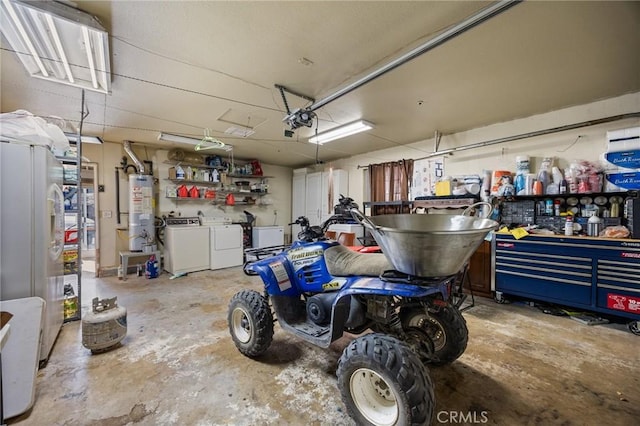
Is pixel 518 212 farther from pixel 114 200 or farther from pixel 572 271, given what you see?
pixel 114 200

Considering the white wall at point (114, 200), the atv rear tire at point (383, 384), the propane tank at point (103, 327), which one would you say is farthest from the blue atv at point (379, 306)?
the white wall at point (114, 200)

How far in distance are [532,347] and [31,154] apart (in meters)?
4.53

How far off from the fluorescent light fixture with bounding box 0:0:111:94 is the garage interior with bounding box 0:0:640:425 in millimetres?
21

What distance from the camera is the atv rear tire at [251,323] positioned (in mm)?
2025

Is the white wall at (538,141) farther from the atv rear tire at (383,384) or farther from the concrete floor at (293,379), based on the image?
the atv rear tire at (383,384)

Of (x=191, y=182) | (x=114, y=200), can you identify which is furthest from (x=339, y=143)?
(x=114, y=200)

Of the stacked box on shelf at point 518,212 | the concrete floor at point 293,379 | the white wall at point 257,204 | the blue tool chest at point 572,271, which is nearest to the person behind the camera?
the concrete floor at point 293,379

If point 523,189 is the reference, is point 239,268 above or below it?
below

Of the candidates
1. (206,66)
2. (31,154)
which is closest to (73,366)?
(31,154)

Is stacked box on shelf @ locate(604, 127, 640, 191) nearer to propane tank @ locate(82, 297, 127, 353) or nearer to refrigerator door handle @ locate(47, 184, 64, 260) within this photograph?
propane tank @ locate(82, 297, 127, 353)

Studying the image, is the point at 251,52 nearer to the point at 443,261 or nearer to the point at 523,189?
the point at 443,261

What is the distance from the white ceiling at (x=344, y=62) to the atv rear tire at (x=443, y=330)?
81.6 inches

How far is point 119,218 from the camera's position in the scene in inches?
202

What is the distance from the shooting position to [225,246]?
548cm
